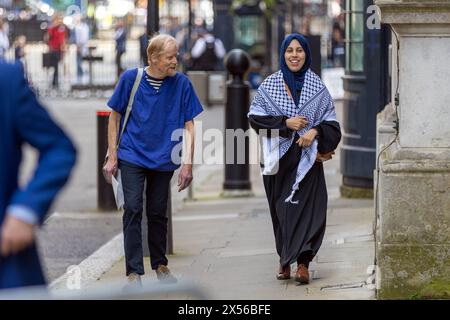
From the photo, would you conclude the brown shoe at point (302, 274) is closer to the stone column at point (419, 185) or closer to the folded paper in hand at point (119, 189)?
the stone column at point (419, 185)

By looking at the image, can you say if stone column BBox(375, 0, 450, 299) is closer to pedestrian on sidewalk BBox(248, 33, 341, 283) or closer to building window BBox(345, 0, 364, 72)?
pedestrian on sidewalk BBox(248, 33, 341, 283)

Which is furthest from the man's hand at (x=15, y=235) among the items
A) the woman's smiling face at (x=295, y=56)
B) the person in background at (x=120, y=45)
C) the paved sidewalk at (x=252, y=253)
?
the person in background at (x=120, y=45)

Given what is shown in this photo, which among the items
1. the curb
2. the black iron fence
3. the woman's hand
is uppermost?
the woman's hand

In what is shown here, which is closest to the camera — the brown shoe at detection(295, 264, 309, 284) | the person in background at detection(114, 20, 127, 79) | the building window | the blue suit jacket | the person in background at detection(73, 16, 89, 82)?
the blue suit jacket

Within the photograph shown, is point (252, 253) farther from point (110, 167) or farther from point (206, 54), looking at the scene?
point (206, 54)

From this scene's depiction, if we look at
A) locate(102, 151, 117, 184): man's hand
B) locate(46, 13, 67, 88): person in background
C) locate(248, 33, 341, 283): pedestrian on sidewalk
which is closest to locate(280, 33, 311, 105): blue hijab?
locate(248, 33, 341, 283): pedestrian on sidewalk

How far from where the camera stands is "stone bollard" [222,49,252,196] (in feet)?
47.3

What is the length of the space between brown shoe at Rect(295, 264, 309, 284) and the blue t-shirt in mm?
1036

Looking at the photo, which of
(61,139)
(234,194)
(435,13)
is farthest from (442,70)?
(234,194)

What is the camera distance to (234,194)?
579 inches

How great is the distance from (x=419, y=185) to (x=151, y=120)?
1814 millimetres

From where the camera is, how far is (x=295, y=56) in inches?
337

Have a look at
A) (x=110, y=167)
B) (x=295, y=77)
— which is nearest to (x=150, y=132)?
(x=110, y=167)
